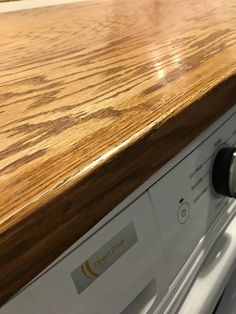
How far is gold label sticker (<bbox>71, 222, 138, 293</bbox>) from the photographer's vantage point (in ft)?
0.70

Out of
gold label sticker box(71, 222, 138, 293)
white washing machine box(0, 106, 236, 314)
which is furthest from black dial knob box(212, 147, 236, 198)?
gold label sticker box(71, 222, 138, 293)

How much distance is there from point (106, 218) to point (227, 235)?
0.23 meters

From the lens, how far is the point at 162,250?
0.29 metres

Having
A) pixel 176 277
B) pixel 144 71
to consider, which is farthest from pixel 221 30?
pixel 176 277

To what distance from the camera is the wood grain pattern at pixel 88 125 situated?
16cm

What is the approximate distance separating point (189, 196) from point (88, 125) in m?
0.14

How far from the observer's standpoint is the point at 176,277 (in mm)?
320

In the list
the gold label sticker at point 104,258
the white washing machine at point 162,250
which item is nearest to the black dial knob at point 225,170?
the white washing machine at point 162,250

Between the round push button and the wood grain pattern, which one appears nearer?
the wood grain pattern

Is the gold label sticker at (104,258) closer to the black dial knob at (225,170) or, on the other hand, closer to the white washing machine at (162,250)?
the white washing machine at (162,250)

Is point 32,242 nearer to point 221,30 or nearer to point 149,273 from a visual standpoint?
point 149,273

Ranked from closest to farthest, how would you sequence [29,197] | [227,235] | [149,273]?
[29,197] < [149,273] < [227,235]

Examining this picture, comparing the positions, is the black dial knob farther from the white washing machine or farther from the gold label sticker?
the gold label sticker

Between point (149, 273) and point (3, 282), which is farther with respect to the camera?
point (149, 273)
